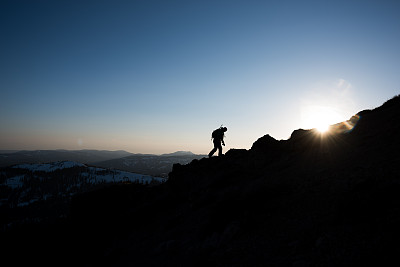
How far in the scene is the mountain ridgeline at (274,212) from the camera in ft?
19.5

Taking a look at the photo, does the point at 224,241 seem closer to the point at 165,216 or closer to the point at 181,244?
the point at 181,244

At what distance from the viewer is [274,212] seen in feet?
29.2

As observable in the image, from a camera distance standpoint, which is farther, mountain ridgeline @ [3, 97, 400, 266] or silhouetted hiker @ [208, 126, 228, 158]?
silhouetted hiker @ [208, 126, 228, 158]

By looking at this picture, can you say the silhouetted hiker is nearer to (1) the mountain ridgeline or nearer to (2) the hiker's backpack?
(2) the hiker's backpack

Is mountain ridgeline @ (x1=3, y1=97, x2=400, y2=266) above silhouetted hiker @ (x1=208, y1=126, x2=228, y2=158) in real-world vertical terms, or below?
below

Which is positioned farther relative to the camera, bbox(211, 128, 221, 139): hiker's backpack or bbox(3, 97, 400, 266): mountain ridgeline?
bbox(211, 128, 221, 139): hiker's backpack

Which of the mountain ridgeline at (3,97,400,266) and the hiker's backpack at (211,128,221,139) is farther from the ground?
the hiker's backpack at (211,128,221,139)

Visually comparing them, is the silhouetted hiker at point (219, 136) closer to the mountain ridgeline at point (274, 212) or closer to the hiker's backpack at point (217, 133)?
the hiker's backpack at point (217, 133)

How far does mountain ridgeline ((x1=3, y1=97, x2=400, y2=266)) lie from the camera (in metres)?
5.94

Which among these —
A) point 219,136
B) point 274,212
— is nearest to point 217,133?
point 219,136

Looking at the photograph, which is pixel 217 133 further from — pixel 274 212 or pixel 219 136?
pixel 274 212

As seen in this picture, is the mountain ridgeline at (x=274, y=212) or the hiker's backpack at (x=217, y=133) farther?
the hiker's backpack at (x=217, y=133)

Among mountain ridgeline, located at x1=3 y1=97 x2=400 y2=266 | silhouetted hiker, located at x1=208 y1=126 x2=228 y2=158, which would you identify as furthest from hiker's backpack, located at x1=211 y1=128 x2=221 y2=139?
A: mountain ridgeline, located at x1=3 y1=97 x2=400 y2=266

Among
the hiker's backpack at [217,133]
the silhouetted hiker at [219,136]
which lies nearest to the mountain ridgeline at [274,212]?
the silhouetted hiker at [219,136]
